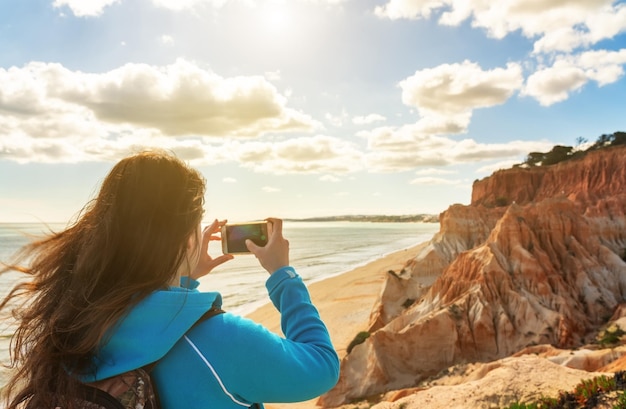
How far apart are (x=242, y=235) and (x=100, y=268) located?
0.70m

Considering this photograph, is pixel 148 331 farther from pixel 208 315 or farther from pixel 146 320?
pixel 208 315

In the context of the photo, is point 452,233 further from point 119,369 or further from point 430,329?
point 119,369

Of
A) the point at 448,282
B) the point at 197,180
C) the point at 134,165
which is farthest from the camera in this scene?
the point at 448,282

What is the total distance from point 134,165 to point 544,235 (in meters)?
23.4

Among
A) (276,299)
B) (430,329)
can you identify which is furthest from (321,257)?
(276,299)

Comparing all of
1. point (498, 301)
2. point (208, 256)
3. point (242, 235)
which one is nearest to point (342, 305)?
point (498, 301)

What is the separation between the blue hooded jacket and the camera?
4.57ft

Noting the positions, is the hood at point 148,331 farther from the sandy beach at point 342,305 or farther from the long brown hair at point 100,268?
the sandy beach at point 342,305

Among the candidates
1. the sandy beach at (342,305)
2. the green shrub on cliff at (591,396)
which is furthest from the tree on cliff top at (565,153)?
the green shrub on cliff at (591,396)

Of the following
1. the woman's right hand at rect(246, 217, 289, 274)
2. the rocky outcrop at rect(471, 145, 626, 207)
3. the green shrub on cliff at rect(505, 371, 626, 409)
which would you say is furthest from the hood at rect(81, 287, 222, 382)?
the rocky outcrop at rect(471, 145, 626, 207)

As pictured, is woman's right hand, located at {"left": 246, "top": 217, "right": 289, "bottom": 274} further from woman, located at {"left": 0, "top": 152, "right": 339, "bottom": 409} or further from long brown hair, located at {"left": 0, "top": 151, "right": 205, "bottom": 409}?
long brown hair, located at {"left": 0, "top": 151, "right": 205, "bottom": 409}

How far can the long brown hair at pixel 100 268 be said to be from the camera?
1435mm

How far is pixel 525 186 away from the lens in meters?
51.5

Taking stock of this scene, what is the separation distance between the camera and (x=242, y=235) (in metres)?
2.09
